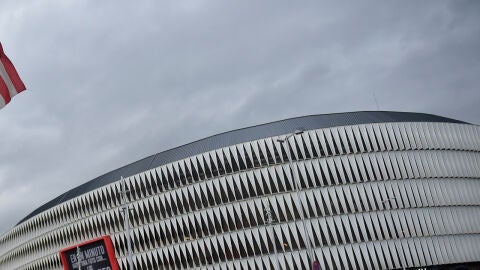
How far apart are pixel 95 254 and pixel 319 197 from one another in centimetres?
3529

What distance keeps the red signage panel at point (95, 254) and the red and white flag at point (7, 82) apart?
153ft

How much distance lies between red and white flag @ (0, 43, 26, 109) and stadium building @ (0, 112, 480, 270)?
59.4 m

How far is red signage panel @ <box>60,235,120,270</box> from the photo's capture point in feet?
Answer: 196

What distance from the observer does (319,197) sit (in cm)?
7881

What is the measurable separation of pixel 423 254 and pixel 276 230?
76.3ft

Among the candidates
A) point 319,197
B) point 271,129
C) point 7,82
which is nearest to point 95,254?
point 319,197

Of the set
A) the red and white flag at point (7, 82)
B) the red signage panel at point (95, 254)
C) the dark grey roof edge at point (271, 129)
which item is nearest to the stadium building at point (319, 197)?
the dark grey roof edge at point (271, 129)

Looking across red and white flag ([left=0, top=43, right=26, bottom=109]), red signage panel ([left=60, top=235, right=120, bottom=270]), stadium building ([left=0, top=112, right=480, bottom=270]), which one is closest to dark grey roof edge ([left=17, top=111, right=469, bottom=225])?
stadium building ([left=0, top=112, right=480, bottom=270])

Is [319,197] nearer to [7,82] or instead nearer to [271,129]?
[271,129]

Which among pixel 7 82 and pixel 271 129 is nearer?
pixel 7 82

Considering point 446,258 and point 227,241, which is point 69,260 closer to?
point 227,241

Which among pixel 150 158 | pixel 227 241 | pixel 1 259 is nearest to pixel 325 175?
pixel 227 241

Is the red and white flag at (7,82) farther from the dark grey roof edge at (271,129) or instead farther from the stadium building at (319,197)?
the dark grey roof edge at (271,129)

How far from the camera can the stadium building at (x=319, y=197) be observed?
7831 centimetres
